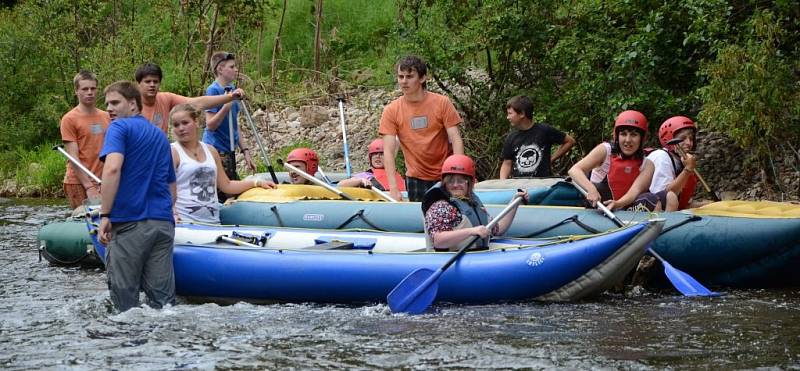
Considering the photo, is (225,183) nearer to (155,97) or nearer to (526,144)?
(155,97)

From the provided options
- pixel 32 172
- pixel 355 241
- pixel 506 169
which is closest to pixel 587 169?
pixel 355 241

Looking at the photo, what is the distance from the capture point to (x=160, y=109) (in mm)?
8352

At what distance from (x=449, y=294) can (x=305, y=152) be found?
3.43m

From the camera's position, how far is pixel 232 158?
29.9 feet

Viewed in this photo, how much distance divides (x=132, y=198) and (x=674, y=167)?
3.67 metres

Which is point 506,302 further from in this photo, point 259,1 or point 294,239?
point 259,1

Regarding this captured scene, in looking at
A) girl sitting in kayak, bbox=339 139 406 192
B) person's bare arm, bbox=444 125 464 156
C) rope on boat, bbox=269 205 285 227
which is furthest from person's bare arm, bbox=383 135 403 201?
girl sitting in kayak, bbox=339 139 406 192

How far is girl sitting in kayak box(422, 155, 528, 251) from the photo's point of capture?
20.4 feet

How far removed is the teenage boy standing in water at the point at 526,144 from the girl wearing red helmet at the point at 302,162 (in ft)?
5.30

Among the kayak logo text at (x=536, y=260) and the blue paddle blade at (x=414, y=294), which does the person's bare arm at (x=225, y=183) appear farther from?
the kayak logo text at (x=536, y=260)

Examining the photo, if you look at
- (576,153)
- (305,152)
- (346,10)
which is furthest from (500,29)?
(346,10)

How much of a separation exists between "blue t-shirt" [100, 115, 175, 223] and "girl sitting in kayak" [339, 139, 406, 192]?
3525 millimetres

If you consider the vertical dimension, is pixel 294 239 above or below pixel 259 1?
below

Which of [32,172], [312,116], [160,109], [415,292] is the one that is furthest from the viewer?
[32,172]
